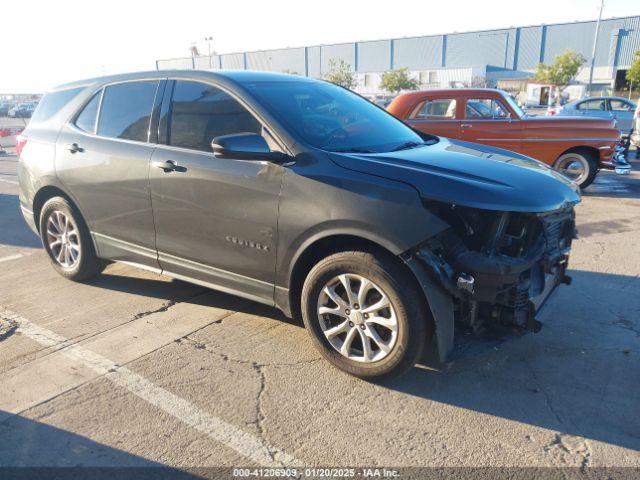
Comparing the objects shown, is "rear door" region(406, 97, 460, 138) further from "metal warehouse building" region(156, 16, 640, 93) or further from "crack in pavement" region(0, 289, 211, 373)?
"metal warehouse building" region(156, 16, 640, 93)

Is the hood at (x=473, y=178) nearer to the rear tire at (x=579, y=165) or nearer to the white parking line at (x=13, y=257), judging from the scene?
the white parking line at (x=13, y=257)

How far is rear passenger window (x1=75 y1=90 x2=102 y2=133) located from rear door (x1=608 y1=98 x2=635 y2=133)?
1787 cm

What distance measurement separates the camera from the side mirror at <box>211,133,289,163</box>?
3225 millimetres

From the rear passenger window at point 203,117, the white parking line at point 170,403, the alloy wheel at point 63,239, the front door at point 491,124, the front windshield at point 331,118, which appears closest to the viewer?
the white parking line at point 170,403

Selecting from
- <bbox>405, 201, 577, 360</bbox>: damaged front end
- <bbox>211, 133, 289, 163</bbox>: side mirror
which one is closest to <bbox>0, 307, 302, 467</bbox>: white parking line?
<bbox>405, 201, 577, 360</bbox>: damaged front end

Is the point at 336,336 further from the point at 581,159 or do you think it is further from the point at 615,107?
the point at 615,107

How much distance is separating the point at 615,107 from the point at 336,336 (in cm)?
1858

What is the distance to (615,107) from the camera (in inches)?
Answer: 709

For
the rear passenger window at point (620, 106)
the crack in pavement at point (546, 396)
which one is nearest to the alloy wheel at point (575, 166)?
the crack in pavement at point (546, 396)

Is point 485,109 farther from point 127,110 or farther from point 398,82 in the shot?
point 398,82

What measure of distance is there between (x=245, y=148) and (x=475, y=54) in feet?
250

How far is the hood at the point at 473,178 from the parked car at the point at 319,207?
1 cm

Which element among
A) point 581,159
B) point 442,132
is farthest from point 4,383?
point 581,159

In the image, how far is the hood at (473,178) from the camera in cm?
288
